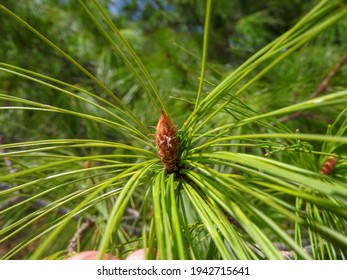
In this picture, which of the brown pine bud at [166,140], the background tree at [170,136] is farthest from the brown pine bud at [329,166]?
the brown pine bud at [166,140]

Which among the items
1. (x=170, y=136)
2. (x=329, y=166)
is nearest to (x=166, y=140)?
(x=170, y=136)

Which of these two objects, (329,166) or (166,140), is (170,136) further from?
(329,166)

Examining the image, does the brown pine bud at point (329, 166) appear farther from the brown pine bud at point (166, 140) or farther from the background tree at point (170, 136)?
the brown pine bud at point (166, 140)

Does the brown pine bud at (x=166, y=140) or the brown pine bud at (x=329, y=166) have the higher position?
the brown pine bud at (x=329, y=166)

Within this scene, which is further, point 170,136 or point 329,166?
point 329,166

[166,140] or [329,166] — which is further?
[329,166]

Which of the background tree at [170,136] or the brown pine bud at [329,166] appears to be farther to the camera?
the brown pine bud at [329,166]

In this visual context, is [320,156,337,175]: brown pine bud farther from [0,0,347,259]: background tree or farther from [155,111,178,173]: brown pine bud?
[155,111,178,173]: brown pine bud
